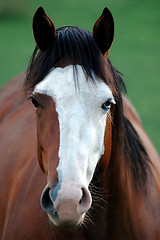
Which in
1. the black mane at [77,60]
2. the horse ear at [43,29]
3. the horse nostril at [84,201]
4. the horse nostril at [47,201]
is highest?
the horse ear at [43,29]

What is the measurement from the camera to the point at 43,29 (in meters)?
A: 2.28

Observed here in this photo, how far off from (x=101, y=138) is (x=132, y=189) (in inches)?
20.5

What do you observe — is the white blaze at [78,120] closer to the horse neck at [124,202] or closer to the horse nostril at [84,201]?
the horse nostril at [84,201]

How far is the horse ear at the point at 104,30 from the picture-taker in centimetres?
228

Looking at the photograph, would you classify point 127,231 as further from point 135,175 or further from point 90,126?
point 90,126

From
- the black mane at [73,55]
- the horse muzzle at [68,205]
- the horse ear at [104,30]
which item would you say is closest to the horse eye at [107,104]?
the black mane at [73,55]

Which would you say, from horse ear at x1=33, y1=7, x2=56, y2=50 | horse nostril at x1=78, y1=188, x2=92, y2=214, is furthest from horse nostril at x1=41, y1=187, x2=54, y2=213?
horse ear at x1=33, y1=7, x2=56, y2=50

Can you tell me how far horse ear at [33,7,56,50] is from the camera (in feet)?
7.45

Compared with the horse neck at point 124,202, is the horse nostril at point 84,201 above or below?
above

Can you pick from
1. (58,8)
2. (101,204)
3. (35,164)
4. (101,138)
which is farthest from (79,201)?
(58,8)

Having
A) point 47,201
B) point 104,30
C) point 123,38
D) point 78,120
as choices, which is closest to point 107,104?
point 78,120

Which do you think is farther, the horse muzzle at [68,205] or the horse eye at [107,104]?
the horse eye at [107,104]

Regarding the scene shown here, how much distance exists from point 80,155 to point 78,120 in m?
0.14

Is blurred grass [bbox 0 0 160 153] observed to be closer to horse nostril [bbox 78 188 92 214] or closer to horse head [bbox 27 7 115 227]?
horse head [bbox 27 7 115 227]
